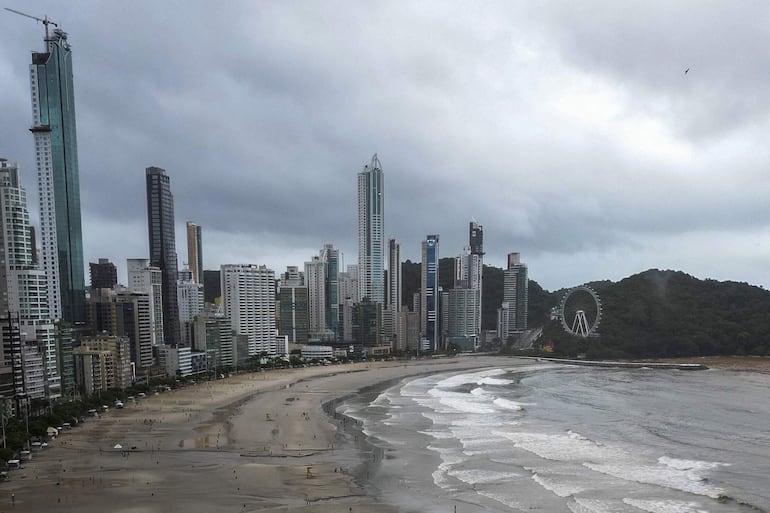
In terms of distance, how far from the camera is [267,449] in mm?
25562

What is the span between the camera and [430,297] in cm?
10000

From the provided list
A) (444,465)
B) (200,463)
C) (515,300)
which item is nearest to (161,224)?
(515,300)

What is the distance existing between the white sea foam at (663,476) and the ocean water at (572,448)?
0.04 metres

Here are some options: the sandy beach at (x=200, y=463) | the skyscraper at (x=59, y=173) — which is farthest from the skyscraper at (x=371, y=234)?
the sandy beach at (x=200, y=463)

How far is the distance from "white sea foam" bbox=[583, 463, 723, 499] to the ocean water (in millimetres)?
44

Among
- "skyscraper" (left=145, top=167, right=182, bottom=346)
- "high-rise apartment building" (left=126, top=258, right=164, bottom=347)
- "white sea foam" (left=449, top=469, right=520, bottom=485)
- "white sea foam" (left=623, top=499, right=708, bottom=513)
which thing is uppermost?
"skyscraper" (left=145, top=167, right=182, bottom=346)

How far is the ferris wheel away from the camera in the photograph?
8899cm

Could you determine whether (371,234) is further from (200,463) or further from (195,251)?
(200,463)

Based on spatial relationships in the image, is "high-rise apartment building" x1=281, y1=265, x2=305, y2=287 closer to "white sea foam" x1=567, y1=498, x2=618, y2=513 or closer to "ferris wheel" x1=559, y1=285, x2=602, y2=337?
"ferris wheel" x1=559, y1=285, x2=602, y2=337

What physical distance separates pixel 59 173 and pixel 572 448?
7343 cm

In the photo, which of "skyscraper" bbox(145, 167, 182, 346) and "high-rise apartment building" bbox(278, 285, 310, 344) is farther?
"high-rise apartment building" bbox(278, 285, 310, 344)

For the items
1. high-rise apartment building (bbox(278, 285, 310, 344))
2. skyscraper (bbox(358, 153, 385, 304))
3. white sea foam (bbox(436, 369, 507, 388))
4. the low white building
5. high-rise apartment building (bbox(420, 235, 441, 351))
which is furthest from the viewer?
skyscraper (bbox(358, 153, 385, 304))

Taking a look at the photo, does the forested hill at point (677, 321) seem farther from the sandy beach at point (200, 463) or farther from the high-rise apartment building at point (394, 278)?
the sandy beach at point (200, 463)

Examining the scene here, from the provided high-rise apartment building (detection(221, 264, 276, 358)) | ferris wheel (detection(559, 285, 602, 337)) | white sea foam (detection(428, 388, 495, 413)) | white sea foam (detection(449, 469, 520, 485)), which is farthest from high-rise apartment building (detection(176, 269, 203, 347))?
white sea foam (detection(449, 469, 520, 485))
